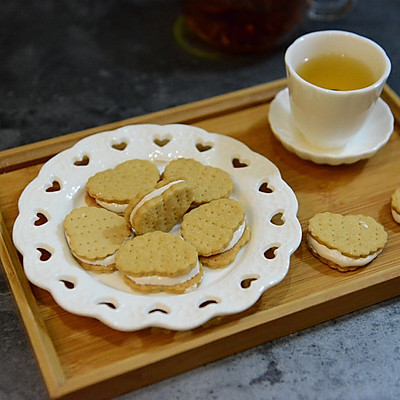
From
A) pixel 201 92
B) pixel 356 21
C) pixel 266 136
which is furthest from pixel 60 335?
pixel 356 21

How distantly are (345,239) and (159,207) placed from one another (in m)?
0.22

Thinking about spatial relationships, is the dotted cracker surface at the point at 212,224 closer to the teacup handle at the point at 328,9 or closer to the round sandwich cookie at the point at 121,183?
the round sandwich cookie at the point at 121,183

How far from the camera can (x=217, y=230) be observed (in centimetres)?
75

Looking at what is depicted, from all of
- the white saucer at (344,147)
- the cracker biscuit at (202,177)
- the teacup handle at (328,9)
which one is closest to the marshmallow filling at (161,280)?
the cracker biscuit at (202,177)

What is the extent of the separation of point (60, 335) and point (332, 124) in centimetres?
44

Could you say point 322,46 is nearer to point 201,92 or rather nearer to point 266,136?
point 266,136

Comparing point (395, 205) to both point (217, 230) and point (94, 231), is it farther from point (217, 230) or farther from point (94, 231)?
point (94, 231)

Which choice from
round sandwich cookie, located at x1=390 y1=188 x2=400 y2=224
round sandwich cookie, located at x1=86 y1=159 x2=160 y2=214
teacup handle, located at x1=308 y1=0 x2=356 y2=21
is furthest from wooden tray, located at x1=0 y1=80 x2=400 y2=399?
teacup handle, located at x1=308 y1=0 x2=356 y2=21

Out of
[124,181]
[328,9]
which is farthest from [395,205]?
[328,9]

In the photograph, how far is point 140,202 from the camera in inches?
29.2

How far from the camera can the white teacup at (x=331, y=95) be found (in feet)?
2.72

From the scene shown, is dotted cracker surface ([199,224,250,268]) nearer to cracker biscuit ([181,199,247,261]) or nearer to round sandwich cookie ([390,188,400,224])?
cracker biscuit ([181,199,247,261])

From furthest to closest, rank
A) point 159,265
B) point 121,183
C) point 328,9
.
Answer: point 328,9 < point 121,183 < point 159,265

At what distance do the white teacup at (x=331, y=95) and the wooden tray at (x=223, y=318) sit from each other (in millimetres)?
53
